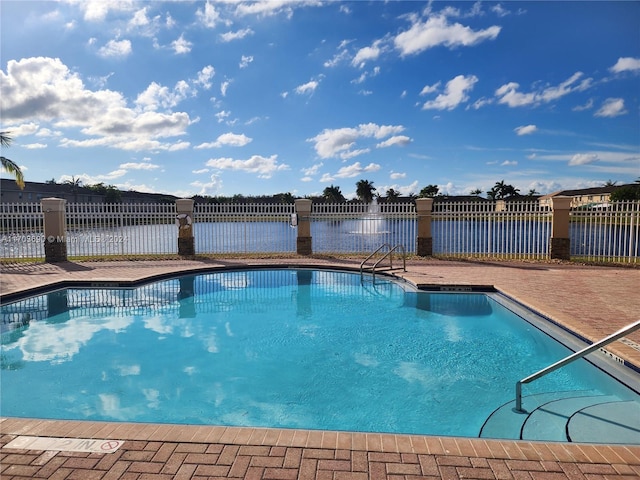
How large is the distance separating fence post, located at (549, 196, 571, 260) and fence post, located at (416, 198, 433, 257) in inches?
159

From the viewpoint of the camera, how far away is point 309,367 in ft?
18.1

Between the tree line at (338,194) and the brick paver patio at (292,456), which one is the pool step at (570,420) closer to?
the brick paver patio at (292,456)

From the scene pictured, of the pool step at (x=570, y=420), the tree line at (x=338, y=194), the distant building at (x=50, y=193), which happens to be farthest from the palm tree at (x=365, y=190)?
the pool step at (x=570, y=420)

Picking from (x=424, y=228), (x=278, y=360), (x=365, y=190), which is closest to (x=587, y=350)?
(x=278, y=360)

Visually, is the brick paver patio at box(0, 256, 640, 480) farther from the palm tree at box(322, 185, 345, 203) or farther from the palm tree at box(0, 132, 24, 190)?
the palm tree at box(322, 185, 345, 203)

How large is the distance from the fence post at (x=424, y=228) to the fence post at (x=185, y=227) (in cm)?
850

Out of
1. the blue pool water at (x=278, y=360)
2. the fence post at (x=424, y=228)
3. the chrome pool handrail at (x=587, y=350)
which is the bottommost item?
the blue pool water at (x=278, y=360)

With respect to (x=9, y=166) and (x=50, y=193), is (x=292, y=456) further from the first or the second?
(x=50, y=193)

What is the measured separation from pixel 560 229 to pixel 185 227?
13.4 meters

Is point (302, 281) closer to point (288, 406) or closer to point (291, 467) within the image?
point (288, 406)

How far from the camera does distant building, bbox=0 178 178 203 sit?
5041cm

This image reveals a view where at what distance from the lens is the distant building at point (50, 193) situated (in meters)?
50.4

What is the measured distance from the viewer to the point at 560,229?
13398 mm

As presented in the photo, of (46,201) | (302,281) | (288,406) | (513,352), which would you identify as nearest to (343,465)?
(288,406)
